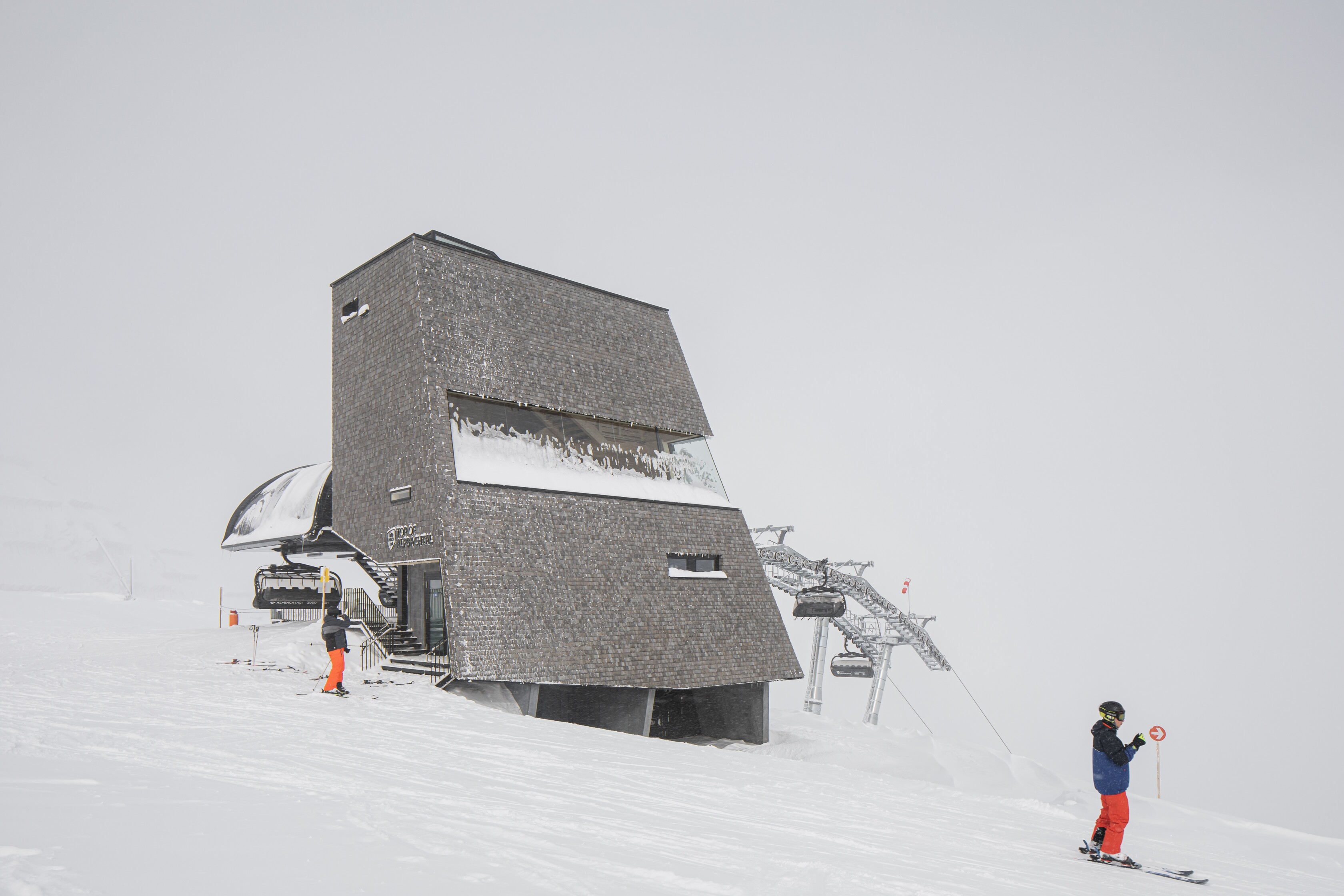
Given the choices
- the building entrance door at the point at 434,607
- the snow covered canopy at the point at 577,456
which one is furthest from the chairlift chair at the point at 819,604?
the building entrance door at the point at 434,607

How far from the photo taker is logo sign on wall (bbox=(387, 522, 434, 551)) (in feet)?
54.2

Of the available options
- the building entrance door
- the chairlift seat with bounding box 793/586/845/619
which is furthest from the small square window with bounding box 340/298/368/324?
the chairlift seat with bounding box 793/586/845/619

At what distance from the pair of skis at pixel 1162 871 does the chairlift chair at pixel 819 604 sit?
15693mm

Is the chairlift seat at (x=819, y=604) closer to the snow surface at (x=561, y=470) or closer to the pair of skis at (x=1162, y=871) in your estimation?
the snow surface at (x=561, y=470)

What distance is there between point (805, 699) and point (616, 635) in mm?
14378

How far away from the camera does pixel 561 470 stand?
1842cm

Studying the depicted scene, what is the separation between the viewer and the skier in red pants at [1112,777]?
7.55 metres

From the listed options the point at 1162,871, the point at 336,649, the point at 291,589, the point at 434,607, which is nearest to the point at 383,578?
the point at 434,607

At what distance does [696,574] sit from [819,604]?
597 cm

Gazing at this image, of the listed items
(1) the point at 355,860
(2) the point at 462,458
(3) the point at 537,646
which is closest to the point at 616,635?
(3) the point at 537,646

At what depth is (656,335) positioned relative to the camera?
21.8m

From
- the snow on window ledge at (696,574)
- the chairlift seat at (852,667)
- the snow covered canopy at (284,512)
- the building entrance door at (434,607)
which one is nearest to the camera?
the building entrance door at (434,607)

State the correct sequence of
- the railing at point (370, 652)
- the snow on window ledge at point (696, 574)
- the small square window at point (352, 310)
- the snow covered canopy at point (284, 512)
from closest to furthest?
1. the railing at point (370, 652)
2. the snow on window ledge at point (696, 574)
3. the small square window at point (352, 310)
4. the snow covered canopy at point (284, 512)

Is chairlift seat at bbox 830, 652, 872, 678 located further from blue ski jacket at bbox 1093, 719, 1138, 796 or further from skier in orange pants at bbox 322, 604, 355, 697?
blue ski jacket at bbox 1093, 719, 1138, 796
